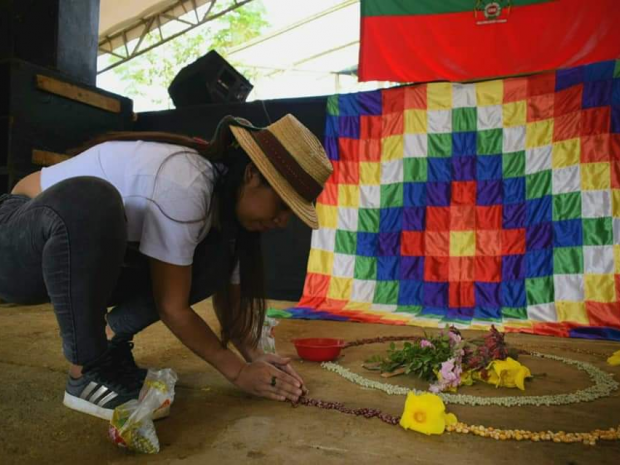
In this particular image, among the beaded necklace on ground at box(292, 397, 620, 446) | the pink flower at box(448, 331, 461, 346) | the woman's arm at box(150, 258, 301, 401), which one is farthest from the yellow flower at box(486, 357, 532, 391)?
the woman's arm at box(150, 258, 301, 401)

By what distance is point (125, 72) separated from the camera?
409 inches

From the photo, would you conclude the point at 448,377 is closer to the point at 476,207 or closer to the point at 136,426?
the point at 136,426

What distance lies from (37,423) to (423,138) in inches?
101

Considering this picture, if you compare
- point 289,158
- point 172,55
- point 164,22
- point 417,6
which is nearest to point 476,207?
point 417,6

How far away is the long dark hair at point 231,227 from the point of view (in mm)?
1151

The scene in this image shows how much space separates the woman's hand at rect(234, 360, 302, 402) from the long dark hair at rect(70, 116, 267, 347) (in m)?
0.15

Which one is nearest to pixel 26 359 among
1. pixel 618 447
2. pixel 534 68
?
pixel 618 447

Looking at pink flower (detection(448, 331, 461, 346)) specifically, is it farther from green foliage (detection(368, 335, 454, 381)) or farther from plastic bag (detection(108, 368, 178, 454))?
plastic bag (detection(108, 368, 178, 454))

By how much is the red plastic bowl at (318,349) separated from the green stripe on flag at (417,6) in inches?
96.9

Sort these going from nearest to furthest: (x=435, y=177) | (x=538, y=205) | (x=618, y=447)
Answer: (x=618, y=447)
(x=538, y=205)
(x=435, y=177)

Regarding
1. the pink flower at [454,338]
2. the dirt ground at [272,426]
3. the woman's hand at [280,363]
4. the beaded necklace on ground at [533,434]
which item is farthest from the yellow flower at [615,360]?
the woman's hand at [280,363]

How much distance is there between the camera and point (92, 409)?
1.16 metres

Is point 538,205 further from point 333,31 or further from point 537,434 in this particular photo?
point 333,31

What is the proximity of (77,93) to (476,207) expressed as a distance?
2750 millimetres
